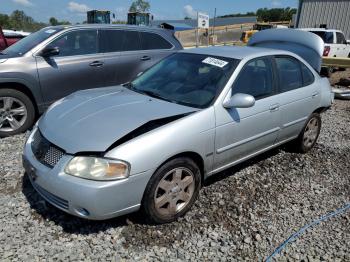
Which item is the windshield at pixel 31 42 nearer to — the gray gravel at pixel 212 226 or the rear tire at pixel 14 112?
the rear tire at pixel 14 112

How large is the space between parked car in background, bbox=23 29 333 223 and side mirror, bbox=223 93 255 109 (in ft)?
0.03

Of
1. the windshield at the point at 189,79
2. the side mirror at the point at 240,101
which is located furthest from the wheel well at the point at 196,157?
the side mirror at the point at 240,101

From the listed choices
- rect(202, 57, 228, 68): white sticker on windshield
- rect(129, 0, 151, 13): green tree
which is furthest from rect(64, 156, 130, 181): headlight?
rect(129, 0, 151, 13): green tree

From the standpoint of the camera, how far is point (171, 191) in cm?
309

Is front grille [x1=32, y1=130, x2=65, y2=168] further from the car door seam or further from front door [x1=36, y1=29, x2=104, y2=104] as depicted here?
front door [x1=36, y1=29, x2=104, y2=104]

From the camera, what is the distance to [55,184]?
9.03ft

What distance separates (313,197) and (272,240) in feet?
3.48

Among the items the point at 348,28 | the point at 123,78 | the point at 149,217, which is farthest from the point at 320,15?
the point at 149,217

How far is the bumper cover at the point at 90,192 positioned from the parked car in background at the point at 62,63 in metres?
2.70

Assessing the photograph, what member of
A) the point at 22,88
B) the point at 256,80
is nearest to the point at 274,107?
the point at 256,80

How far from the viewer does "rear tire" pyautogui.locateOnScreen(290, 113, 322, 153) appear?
4.82 metres

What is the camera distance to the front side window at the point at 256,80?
144 inches

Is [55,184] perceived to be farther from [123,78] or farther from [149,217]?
[123,78]

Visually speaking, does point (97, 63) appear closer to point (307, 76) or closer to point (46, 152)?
point (46, 152)
